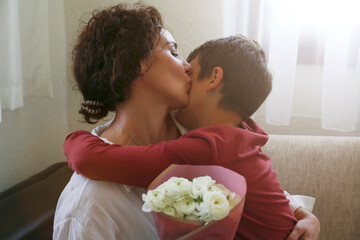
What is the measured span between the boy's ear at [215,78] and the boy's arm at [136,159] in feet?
0.88

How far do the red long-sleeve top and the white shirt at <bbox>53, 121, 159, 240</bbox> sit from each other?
7 centimetres

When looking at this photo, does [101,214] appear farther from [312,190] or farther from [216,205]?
[312,190]

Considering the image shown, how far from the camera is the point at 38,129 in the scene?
1864 millimetres

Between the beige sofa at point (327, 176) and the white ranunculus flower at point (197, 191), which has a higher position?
the white ranunculus flower at point (197, 191)

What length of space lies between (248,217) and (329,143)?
0.72 metres

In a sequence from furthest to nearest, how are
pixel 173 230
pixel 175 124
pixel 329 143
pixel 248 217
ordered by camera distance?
pixel 329 143, pixel 175 124, pixel 248 217, pixel 173 230

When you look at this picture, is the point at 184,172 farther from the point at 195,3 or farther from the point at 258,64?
the point at 195,3

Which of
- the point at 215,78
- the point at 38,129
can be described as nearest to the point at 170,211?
the point at 215,78

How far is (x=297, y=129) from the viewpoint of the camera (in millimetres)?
1916

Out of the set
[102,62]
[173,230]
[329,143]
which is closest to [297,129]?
[329,143]

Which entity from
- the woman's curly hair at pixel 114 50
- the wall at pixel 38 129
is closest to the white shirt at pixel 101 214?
the woman's curly hair at pixel 114 50

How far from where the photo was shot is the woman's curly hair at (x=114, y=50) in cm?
100

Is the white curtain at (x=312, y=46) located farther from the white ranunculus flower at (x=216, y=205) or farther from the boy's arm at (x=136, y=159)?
the white ranunculus flower at (x=216, y=205)

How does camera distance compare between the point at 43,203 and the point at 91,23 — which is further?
the point at 43,203
